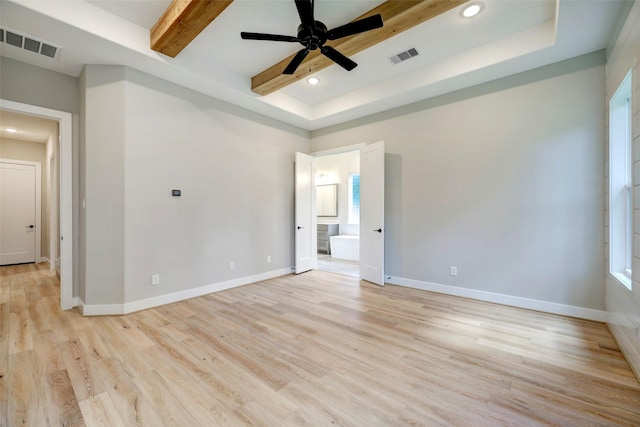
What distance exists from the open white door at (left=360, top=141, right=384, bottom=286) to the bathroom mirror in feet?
11.0

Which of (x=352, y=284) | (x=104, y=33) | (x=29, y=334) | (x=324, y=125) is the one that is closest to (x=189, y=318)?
(x=29, y=334)

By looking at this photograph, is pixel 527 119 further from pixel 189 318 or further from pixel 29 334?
pixel 29 334

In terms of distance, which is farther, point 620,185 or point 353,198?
point 353,198

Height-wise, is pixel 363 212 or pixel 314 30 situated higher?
pixel 314 30

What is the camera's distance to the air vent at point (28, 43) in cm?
244

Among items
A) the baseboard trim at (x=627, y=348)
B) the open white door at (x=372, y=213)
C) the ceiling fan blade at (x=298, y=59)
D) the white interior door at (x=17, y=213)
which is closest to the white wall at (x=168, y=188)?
the open white door at (x=372, y=213)

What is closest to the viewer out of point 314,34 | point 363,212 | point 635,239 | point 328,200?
point 635,239

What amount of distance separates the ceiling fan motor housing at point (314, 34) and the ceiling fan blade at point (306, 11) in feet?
0.14

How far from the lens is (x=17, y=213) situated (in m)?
5.73

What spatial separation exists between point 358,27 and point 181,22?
1.61m

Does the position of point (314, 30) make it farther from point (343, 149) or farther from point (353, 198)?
point (353, 198)

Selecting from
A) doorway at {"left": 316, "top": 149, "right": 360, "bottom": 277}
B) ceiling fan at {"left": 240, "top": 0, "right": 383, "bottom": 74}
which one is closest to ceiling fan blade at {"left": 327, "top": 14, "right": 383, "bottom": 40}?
ceiling fan at {"left": 240, "top": 0, "right": 383, "bottom": 74}

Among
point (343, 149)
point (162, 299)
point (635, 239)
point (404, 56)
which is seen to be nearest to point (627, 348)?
point (635, 239)

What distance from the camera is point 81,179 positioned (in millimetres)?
3115
